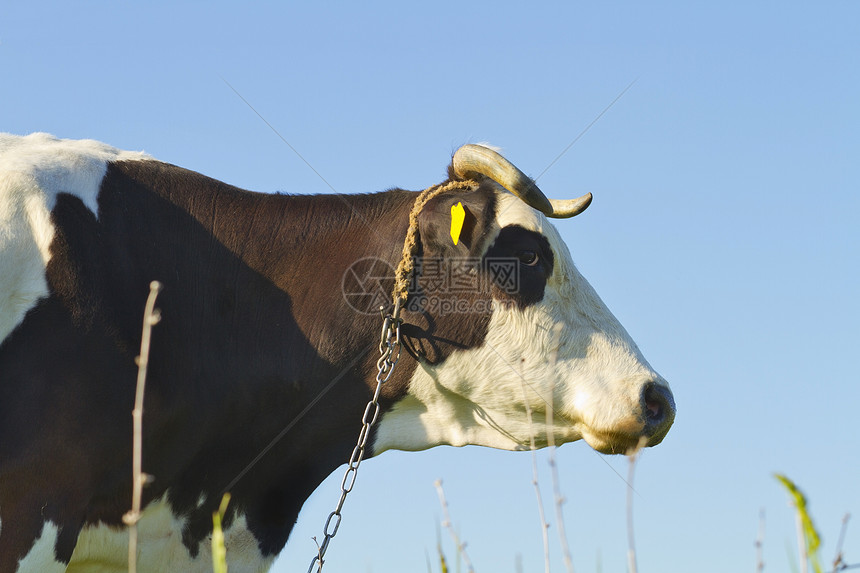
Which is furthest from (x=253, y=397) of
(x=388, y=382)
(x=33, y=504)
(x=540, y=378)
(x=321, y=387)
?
(x=540, y=378)

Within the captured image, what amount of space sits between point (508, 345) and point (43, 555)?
2.62 m

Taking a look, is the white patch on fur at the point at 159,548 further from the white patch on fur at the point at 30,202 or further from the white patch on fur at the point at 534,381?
the white patch on fur at the point at 30,202

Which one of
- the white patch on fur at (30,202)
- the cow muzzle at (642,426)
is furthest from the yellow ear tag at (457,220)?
the white patch on fur at (30,202)

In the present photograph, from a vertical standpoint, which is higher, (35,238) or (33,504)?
(35,238)

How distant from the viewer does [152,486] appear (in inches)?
177

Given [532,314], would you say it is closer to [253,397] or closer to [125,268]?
[253,397]

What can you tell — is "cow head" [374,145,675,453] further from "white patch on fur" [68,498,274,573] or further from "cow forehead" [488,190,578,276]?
"white patch on fur" [68,498,274,573]

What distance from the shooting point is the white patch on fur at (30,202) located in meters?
4.18

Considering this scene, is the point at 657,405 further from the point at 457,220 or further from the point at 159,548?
the point at 159,548

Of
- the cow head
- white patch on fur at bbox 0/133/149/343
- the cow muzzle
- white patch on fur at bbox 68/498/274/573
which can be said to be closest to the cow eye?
the cow head

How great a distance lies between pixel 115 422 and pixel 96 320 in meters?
0.49

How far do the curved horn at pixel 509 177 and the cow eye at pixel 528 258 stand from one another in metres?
0.25

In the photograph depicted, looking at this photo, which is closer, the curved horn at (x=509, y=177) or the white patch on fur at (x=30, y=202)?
the white patch on fur at (x=30, y=202)

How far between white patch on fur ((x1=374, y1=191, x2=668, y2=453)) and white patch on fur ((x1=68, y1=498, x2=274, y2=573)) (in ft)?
2.99
